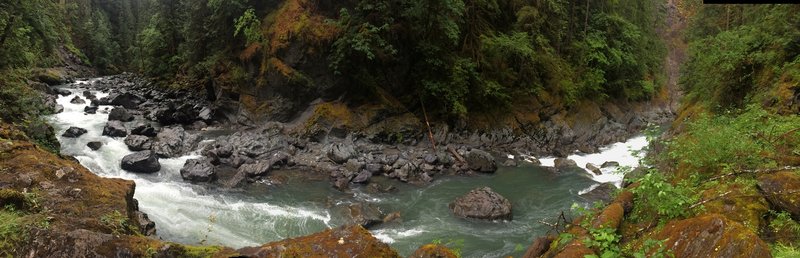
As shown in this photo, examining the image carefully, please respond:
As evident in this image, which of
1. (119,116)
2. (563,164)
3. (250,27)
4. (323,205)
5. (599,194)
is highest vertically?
(250,27)

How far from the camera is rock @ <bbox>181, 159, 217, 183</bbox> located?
16406 mm

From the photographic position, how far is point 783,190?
6.06 meters

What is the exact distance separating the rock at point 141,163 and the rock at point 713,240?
1646cm

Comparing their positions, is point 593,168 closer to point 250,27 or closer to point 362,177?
point 362,177

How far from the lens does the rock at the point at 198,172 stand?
1641 cm

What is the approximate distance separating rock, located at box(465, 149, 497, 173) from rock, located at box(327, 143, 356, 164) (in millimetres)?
4982

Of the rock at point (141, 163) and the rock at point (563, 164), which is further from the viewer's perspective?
the rock at point (563, 164)

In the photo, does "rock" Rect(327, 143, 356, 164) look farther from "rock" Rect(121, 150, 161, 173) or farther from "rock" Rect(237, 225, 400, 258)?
"rock" Rect(237, 225, 400, 258)

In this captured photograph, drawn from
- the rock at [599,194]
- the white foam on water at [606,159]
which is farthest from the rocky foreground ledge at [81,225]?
the white foam on water at [606,159]

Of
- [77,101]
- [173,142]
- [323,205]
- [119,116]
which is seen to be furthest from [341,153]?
[77,101]

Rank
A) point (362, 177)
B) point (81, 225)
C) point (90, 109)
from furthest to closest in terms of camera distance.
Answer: point (90, 109) → point (362, 177) → point (81, 225)

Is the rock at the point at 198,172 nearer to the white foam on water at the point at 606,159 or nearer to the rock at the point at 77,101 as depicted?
the white foam on water at the point at 606,159

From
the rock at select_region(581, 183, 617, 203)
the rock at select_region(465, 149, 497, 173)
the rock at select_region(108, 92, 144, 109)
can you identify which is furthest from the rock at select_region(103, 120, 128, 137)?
the rock at select_region(581, 183, 617, 203)

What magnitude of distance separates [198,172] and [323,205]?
15.8ft
